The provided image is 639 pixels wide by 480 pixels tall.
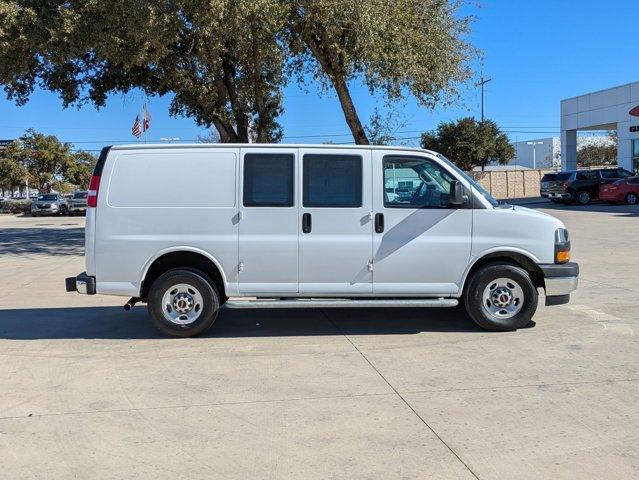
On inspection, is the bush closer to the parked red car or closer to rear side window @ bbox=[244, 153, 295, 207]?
the parked red car

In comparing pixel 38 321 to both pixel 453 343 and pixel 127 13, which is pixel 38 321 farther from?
pixel 127 13

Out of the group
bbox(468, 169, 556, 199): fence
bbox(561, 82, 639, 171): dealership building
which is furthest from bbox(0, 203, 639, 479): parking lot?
bbox(468, 169, 556, 199): fence

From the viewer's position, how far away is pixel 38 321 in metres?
8.33

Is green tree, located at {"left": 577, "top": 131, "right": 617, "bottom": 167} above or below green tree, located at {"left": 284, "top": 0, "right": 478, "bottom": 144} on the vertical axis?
above

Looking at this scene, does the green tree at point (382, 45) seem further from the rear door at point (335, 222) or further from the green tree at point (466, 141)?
the green tree at point (466, 141)

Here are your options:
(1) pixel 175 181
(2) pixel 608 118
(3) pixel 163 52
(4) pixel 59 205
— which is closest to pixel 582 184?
(2) pixel 608 118

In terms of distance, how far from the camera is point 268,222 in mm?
6992

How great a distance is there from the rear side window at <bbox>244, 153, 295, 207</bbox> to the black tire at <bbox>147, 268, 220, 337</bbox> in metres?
1.01

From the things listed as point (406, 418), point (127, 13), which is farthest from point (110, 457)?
point (127, 13)

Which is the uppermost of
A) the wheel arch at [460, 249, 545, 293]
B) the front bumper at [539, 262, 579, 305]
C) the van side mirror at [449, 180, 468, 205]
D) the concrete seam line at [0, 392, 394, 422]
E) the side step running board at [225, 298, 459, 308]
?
the van side mirror at [449, 180, 468, 205]

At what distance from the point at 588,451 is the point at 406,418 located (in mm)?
1261

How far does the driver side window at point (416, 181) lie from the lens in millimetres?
7129

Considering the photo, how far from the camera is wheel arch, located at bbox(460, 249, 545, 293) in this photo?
7129mm

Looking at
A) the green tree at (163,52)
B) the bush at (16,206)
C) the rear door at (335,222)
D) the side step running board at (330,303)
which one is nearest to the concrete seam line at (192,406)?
the side step running board at (330,303)
